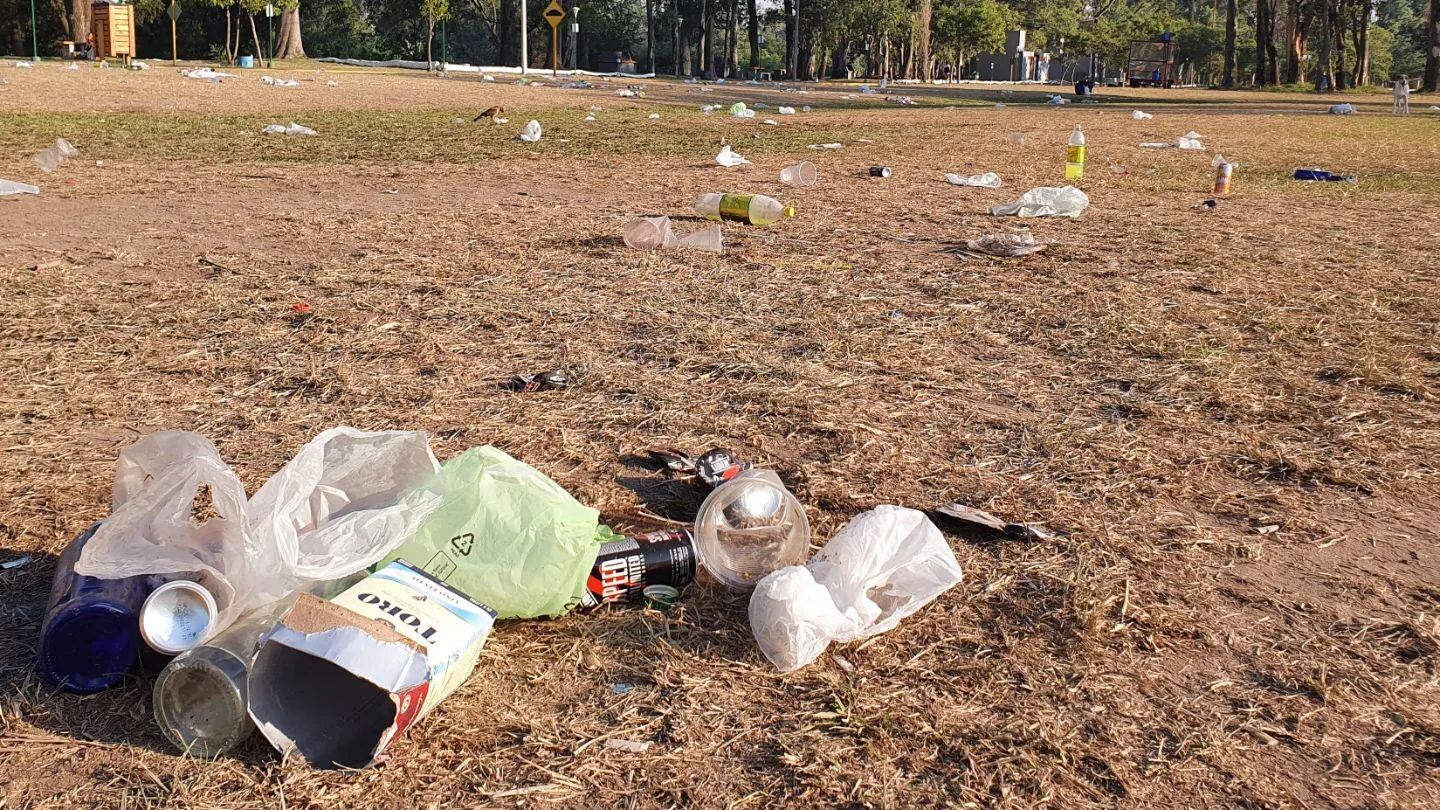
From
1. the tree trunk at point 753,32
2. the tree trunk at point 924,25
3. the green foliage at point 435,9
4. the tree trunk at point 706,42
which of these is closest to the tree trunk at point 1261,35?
the tree trunk at point 924,25

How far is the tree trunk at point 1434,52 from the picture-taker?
115 ft

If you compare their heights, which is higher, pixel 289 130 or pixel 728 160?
pixel 289 130

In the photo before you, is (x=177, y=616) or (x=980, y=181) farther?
(x=980, y=181)

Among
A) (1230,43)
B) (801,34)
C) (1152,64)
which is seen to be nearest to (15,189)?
(1230,43)

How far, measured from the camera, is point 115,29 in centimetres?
3142

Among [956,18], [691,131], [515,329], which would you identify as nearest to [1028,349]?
[515,329]

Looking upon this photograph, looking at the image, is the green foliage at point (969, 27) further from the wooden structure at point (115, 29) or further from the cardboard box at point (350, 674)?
the cardboard box at point (350, 674)

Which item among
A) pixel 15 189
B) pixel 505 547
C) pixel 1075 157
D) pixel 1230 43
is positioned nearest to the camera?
pixel 505 547

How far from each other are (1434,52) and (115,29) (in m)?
40.4

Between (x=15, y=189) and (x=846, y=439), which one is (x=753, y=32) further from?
(x=846, y=439)

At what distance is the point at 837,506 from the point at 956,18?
60.7 meters

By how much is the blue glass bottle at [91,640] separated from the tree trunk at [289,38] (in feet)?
134

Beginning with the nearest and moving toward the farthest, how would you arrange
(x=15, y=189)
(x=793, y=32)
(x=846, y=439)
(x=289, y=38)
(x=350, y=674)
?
1. (x=350, y=674)
2. (x=846, y=439)
3. (x=15, y=189)
4. (x=289, y=38)
5. (x=793, y=32)

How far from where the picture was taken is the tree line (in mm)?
40688
